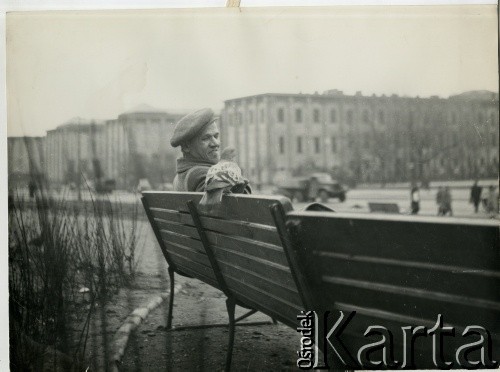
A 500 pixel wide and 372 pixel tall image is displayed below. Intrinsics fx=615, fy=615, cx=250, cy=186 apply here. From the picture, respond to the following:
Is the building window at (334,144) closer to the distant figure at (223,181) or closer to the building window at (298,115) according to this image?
the building window at (298,115)

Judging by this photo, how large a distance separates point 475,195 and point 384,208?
43 centimetres

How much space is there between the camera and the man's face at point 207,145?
290 centimetres

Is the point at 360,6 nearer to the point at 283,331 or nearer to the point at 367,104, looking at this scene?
the point at 367,104

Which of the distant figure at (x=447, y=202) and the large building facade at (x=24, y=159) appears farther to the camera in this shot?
the large building facade at (x=24, y=159)

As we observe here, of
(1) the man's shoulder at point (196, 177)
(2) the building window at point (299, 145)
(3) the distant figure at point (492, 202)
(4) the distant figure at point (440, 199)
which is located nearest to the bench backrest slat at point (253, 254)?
(1) the man's shoulder at point (196, 177)

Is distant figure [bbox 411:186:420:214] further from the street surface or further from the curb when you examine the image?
the curb

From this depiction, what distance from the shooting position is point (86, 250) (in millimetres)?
3004

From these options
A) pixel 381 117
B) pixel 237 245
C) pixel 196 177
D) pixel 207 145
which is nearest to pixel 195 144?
pixel 207 145

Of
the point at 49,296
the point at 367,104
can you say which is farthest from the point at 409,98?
the point at 49,296

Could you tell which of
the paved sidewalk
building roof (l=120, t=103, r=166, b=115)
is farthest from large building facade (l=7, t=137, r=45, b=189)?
the paved sidewalk

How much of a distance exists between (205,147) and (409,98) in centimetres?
99

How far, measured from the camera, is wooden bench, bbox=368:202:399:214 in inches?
110

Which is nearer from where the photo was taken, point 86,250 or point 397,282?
point 397,282

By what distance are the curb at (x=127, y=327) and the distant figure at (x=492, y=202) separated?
1566mm
